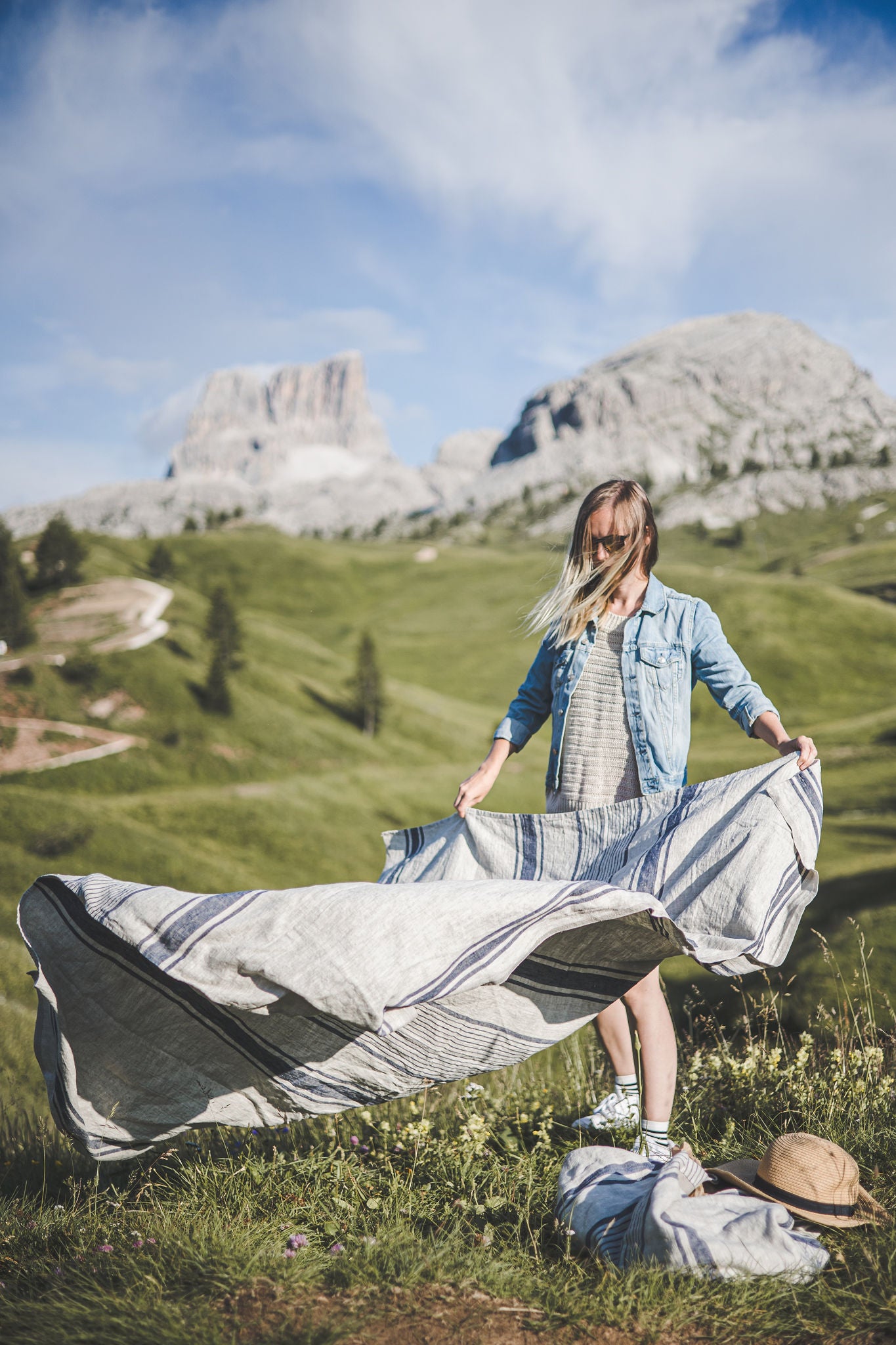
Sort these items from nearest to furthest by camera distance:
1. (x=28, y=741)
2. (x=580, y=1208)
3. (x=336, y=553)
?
(x=580, y=1208), (x=28, y=741), (x=336, y=553)

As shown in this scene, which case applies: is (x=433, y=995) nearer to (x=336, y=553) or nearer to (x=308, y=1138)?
(x=308, y=1138)

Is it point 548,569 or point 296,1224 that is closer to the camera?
point 296,1224

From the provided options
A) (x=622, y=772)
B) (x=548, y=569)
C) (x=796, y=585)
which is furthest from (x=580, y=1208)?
(x=796, y=585)

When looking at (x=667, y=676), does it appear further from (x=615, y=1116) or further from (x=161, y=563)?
(x=161, y=563)

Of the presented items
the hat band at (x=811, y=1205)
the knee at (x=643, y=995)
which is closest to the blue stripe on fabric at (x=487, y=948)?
the knee at (x=643, y=995)

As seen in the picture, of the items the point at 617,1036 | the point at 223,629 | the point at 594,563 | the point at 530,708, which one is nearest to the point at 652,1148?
the point at 617,1036

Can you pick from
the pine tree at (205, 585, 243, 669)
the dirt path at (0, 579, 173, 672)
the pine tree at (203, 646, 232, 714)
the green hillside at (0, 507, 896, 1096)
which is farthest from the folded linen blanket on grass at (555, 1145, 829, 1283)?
the pine tree at (205, 585, 243, 669)

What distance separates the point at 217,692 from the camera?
49656mm

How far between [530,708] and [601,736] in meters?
0.70

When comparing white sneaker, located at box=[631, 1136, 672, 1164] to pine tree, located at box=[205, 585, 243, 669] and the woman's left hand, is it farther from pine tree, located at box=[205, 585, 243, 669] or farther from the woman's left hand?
pine tree, located at box=[205, 585, 243, 669]

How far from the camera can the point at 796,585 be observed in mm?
90125

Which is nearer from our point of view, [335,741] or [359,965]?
[359,965]

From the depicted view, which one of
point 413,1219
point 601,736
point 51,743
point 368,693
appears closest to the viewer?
point 413,1219

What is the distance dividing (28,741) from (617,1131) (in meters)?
42.1
